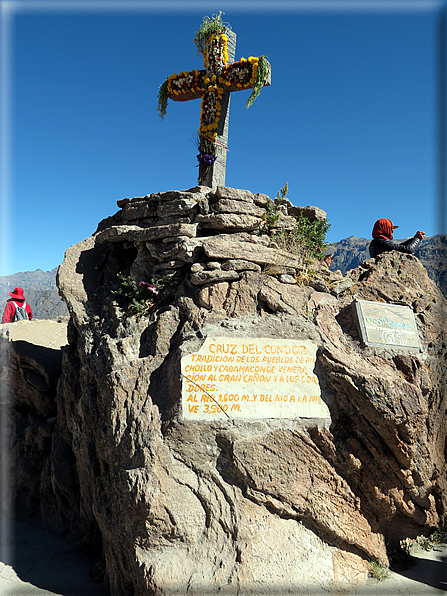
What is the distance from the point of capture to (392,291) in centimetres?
603

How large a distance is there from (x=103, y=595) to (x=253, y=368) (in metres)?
3.25

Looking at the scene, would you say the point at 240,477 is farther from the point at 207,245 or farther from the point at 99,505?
the point at 207,245

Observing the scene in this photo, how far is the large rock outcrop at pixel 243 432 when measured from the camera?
4344 mm

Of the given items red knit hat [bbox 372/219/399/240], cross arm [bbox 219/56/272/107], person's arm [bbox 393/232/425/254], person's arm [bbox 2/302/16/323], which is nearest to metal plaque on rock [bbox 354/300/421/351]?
person's arm [bbox 393/232/425/254]

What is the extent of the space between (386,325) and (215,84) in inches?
224

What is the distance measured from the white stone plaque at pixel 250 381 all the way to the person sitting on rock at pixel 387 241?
276cm

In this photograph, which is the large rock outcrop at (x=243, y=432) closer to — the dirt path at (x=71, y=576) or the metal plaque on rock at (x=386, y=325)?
the metal plaque on rock at (x=386, y=325)

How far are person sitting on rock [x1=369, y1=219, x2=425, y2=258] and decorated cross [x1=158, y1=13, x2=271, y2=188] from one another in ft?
9.99

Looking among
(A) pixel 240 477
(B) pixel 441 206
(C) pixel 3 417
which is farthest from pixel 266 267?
(C) pixel 3 417

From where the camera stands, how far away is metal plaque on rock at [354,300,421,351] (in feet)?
17.5

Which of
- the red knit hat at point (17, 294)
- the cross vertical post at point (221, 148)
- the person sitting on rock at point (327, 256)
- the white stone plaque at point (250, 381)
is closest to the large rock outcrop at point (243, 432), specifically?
the white stone plaque at point (250, 381)

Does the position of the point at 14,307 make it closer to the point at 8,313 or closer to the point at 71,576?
the point at 8,313

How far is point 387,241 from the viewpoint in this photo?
22.0 feet

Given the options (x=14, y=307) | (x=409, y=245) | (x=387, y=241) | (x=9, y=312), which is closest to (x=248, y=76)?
(x=387, y=241)
